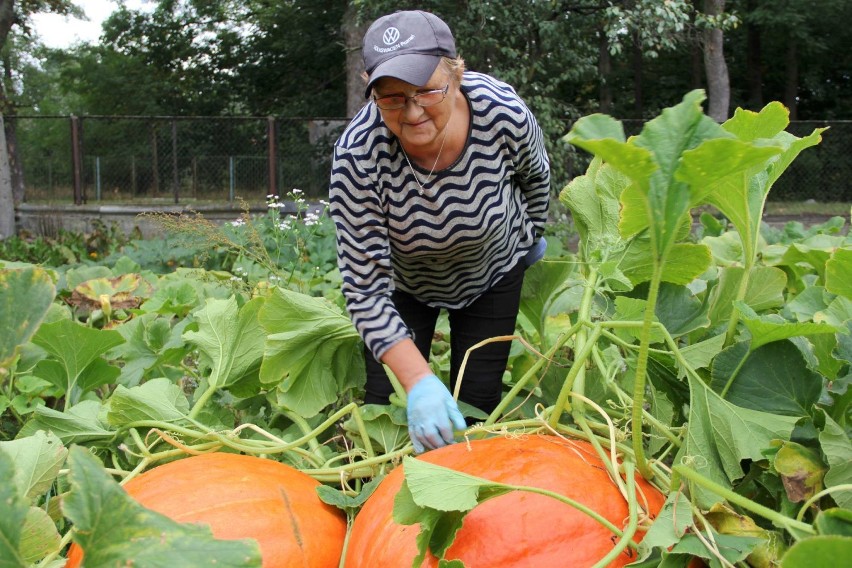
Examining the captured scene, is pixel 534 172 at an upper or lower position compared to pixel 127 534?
upper

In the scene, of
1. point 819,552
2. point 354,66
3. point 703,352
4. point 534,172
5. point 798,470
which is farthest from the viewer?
point 354,66

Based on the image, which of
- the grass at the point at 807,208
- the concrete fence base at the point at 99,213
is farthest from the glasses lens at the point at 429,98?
the grass at the point at 807,208

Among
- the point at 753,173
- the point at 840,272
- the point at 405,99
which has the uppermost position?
the point at 405,99

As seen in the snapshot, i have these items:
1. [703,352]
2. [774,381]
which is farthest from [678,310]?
[774,381]

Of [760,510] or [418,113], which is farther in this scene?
[418,113]

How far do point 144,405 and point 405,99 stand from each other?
77 cm

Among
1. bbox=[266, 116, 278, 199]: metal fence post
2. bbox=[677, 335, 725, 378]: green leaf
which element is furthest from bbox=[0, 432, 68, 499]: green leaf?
bbox=[266, 116, 278, 199]: metal fence post

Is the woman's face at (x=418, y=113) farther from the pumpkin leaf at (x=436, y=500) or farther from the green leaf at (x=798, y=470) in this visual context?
the green leaf at (x=798, y=470)

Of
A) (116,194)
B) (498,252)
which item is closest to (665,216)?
(498,252)

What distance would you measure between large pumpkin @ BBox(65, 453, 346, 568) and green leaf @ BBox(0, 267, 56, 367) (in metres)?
0.60

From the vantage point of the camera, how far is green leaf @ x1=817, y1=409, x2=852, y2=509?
112cm

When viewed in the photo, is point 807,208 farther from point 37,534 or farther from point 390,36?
point 37,534

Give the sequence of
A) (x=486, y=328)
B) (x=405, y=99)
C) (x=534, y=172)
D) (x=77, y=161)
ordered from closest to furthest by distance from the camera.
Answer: (x=405, y=99) < (x=534, y=172) < (x=486, y=328) < (x=77, y=161)

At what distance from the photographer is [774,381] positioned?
1.31 metres
